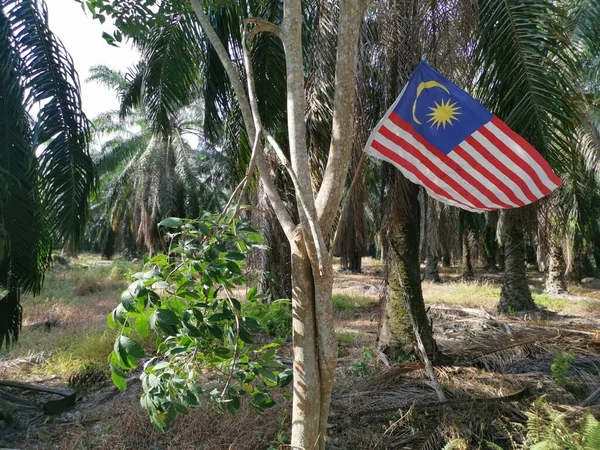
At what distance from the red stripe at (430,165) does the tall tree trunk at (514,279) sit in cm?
624

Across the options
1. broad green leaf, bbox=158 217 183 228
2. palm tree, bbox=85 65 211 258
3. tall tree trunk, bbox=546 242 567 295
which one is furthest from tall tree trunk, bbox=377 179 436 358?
palm tree, bbox=85 65 211 258

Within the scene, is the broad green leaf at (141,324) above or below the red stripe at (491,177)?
below

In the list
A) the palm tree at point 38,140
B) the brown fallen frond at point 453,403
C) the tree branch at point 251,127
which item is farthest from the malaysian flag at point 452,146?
the palm tree at point 38,140

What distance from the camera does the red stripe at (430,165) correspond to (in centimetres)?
359

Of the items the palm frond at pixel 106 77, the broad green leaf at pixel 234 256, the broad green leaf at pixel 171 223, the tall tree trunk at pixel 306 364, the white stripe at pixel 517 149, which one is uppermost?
the palm frond at pixel 106 77

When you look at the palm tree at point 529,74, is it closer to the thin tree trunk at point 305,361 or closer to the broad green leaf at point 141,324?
the thin tree trunk at point 305,361

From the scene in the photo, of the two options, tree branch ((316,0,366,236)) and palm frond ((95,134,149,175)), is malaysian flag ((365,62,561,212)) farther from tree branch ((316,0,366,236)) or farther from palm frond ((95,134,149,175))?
palm frond ((95,134,149,175))

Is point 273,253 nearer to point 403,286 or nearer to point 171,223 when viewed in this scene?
point 403,286

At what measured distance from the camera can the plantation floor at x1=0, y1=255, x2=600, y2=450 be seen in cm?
385

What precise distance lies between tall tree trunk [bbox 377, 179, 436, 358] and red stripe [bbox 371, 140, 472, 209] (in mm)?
1615

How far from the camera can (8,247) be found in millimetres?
4473

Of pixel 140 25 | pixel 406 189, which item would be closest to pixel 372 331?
pixel 406 189

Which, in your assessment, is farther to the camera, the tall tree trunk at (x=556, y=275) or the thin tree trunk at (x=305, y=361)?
the tall tree trunk at (x=556, y=275)

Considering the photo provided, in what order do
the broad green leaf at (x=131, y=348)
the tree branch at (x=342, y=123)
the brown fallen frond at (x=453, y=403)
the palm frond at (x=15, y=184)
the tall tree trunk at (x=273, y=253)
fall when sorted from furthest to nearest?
1. the tall tree trunk at (x=273, y=253)
2. the palm frond at (x=15, y=184)
3. the brown fallen frond at (x=453, y=403)
4. the tree branch at (x=342, y=123)
5. the broad green leaf at (x=131, y=348)
